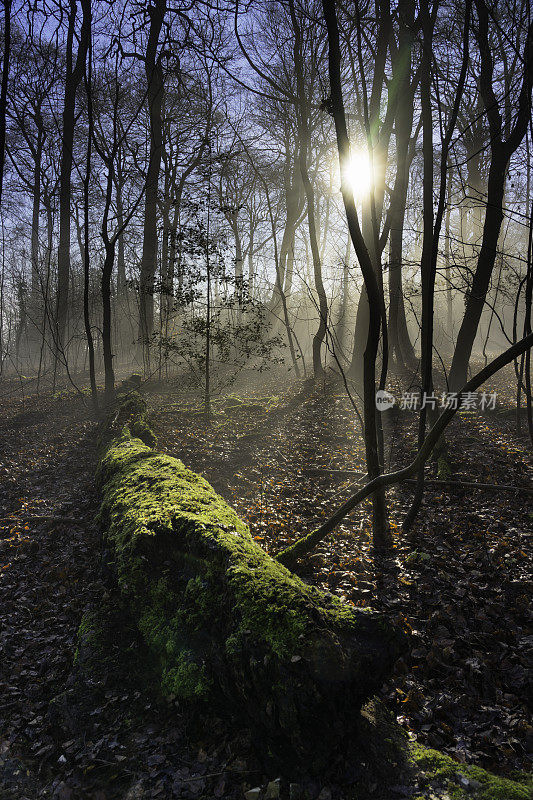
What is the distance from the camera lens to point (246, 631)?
2326mm

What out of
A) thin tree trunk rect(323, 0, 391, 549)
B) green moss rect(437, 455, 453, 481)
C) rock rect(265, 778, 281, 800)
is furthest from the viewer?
green moss rect(437, 455, 453, 481)

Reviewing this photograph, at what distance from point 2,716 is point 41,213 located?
23848mm

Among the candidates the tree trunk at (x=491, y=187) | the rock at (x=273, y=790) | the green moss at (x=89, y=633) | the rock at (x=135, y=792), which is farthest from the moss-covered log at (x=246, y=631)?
the tree trunk at (x=491, y=187)

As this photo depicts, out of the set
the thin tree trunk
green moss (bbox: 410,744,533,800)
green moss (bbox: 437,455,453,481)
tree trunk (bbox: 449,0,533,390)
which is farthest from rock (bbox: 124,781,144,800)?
tree trunk (bbox: 449,0,533,390)

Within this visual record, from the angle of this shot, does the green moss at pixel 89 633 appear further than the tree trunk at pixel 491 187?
No

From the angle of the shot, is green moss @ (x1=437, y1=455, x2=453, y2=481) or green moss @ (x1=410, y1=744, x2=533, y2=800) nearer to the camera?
green moss @ (x1=410, y1=744, x2=533, y2=800)

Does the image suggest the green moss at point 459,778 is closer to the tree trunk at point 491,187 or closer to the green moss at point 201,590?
the green moss at point 201,590

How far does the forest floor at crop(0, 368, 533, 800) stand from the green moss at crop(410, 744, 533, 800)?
0.14m

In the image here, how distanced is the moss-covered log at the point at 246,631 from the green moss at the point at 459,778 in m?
0.40

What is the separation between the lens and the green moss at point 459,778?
1.94 meters

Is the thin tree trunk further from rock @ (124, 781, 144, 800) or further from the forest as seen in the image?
rock @ (124, 781, 144, 800)

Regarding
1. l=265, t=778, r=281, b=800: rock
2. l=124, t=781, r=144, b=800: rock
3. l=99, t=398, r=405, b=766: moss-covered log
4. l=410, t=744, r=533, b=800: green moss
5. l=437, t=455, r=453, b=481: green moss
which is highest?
l=437, t=455, r=453, b=481: green moss

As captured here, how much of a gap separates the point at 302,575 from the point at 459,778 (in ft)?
6.72

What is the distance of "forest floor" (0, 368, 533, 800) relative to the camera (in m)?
2.36
